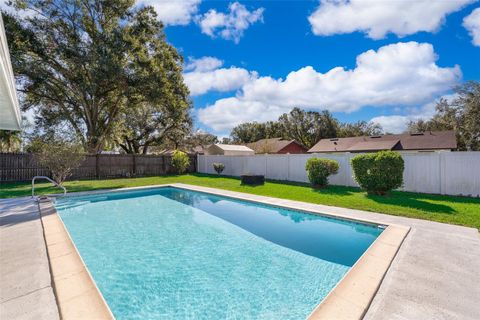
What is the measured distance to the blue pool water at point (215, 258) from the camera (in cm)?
325

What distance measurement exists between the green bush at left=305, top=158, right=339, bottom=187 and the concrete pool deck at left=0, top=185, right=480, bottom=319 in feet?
18.0

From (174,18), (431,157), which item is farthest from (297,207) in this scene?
(174,18)

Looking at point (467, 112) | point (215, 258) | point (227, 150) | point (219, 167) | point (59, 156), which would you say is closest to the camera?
point (215, 258)

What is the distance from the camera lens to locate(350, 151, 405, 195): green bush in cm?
855

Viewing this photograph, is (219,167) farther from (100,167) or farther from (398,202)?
(398,202)

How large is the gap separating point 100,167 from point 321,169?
1489 centimetres

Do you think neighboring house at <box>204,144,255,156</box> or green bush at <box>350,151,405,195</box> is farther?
neighboring house at <box>204,144,255,156</box>

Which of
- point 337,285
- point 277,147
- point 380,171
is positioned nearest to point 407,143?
point 277,147

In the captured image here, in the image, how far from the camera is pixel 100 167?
17.3 metres

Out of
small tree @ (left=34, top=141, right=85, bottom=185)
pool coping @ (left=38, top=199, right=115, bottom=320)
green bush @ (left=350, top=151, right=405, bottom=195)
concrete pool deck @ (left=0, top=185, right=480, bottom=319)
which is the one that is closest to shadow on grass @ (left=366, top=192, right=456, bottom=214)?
green bush @ (left=350, top=151, right=405, bottom=195)

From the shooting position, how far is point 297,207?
7.77 m

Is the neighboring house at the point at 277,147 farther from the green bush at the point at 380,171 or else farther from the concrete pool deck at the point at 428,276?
the concrete pool deck at the point at 428,276

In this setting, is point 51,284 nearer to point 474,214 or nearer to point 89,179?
point 474,214

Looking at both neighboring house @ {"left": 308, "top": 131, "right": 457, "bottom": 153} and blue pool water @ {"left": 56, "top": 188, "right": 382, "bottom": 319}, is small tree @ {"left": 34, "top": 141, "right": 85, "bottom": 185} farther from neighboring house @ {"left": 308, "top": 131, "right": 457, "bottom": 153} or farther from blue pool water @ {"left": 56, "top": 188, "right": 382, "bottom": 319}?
neighboring house @ {"left": 308, "top": 131, "right": 457, "bottom": 153}
